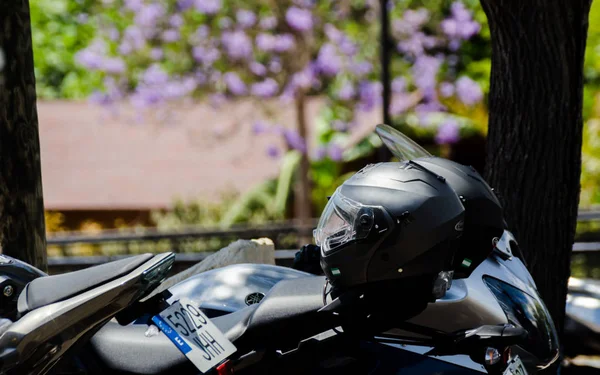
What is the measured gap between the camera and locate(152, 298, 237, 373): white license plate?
2684 millimetres

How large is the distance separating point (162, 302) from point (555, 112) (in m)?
2.60

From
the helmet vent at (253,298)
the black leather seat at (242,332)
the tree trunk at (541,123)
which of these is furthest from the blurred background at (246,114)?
the black leather seat at (242,332)

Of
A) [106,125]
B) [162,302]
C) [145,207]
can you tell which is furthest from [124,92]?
[162,302]

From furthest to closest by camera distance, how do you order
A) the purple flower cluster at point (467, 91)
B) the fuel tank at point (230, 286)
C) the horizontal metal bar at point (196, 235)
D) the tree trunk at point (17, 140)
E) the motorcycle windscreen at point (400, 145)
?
the purple flower cluster at point (467, 91) < the horizontal metal bar at point (196, 235) < the tree trunk at point (17, 140) < the motorcycle windscreen at point (400, 145) < the fuel tank at point (230, 286)

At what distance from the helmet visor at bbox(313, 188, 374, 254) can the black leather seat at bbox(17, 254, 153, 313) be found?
571mm

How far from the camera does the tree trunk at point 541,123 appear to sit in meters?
4.55

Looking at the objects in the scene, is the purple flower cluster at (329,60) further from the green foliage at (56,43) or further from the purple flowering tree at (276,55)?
the green foliage at (56,43)

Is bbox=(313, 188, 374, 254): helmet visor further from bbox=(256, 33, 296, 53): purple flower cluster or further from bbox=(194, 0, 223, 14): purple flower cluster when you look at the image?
bbox=(194, 0, 223, 14): purple flower cluster

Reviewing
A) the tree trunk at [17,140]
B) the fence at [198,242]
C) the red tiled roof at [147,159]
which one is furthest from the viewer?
the red tiled roof at [147,159]

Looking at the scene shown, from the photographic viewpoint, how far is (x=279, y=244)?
34.7 ft

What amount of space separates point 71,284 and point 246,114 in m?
17.0

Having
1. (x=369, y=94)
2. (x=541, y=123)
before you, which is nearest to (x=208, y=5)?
(x=369, y=94)

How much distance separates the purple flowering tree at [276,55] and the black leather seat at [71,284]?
12529mm

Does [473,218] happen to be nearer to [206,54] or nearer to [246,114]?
[206,54]
